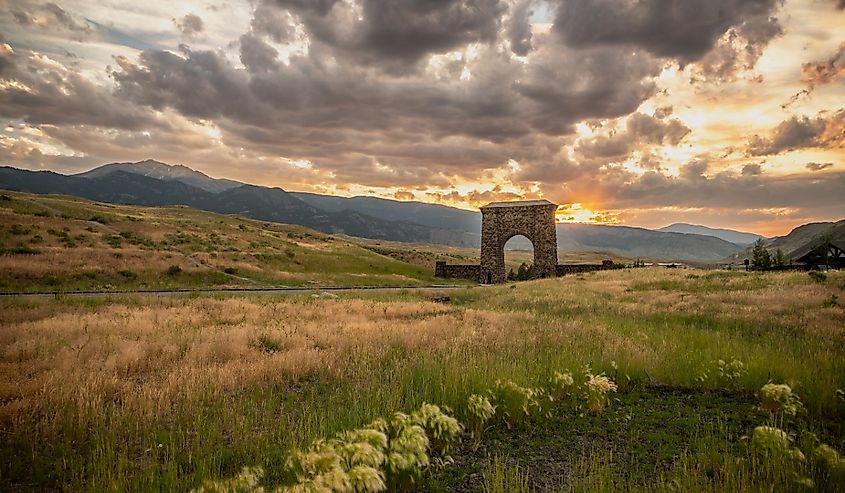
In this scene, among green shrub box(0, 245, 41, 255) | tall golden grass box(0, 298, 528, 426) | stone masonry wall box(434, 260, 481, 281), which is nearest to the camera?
tall golden grass box(0, 298, 528, 426)

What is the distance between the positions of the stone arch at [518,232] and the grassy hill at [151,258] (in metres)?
7.13

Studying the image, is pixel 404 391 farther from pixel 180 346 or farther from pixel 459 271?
pixel 459 271

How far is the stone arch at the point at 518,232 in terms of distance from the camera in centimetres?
4512

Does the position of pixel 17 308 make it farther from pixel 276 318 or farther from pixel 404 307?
pixel 404 307

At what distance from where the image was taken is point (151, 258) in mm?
33688

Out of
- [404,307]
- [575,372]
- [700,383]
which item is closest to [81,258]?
[404,307]

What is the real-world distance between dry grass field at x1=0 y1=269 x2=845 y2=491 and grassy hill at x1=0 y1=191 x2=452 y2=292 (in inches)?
494

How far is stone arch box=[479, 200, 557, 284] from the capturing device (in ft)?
148

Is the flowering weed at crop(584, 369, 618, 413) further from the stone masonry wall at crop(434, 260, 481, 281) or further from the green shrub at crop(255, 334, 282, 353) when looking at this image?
the stone masonry wall at crop(434, 260, 481, 281)

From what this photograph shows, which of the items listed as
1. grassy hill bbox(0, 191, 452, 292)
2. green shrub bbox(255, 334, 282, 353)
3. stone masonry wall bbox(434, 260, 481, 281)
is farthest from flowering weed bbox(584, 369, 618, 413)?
stone masonry wall bbox(434, 260, 481, 281)

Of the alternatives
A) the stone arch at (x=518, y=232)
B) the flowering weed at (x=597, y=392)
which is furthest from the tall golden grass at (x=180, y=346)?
the stone arch at (x=518, y=232)

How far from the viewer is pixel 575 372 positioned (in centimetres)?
901

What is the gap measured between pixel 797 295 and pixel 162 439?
22.4 meters

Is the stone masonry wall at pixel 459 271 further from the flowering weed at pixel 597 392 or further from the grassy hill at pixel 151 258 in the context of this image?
the flowering weed at pixel 597 392
